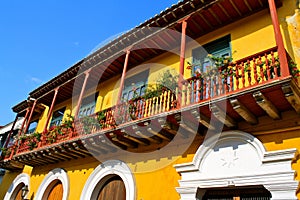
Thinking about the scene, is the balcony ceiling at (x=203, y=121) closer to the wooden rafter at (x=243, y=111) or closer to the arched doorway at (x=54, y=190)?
the wooden rafter at (x=243, y=111)

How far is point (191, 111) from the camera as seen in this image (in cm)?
543

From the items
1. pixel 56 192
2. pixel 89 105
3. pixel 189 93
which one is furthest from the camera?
pixel 89 105

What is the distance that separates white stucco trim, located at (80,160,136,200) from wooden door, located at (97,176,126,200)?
153mm

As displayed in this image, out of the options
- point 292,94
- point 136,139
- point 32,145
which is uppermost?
point 32,145

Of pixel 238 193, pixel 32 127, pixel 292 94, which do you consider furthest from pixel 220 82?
pixel 32 127

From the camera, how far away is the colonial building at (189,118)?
491 cm

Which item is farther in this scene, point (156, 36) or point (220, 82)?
point (156, 36)

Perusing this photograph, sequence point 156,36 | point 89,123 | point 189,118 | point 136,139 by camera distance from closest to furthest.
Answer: point 189,118, point 136,139, point 89,123, point 156,36

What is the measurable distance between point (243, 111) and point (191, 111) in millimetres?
1036

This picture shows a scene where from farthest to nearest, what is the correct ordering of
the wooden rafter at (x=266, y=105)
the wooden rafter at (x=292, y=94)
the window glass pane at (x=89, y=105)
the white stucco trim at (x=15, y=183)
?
the white stucco trim at (x=15, y=183) < the window glass pane at (x=89, y=105) < the wooden rafter at (x=266, y=105) < the wooden rafter at (x=292, y=94)

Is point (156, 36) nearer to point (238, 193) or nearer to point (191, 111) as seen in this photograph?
point (191, 111)

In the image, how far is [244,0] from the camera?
274 inches

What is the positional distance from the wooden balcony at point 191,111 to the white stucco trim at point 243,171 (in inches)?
16.0

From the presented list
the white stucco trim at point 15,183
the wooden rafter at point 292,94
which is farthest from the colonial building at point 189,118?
the white stucco trim at point 15,183
